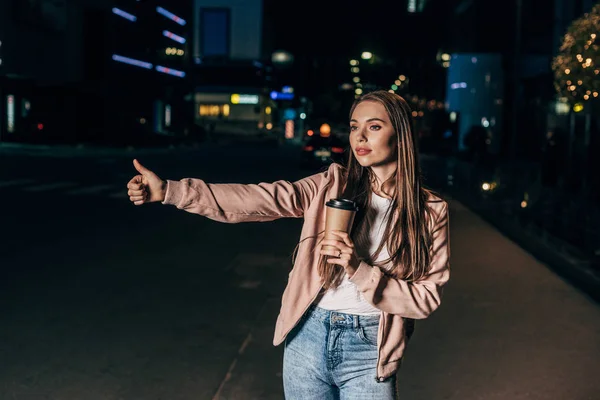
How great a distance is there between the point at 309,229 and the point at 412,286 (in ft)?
1.23

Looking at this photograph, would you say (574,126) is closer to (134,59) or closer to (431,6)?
(134,59)

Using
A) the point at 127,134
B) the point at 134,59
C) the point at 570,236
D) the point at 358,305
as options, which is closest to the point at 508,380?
the point at 358,305

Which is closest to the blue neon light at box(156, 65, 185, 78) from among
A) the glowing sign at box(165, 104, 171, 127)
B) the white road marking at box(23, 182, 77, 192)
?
the glowing sign at box(165, 104, 171, 127)

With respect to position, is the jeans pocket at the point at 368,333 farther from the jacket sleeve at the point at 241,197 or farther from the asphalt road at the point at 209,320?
the asphalt road at the point at 209,320

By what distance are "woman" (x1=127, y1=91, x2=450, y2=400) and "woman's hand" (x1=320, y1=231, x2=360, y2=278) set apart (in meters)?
0.20

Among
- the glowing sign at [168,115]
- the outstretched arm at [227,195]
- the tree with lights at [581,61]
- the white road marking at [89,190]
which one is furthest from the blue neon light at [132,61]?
the outstretched arm at [227,195]

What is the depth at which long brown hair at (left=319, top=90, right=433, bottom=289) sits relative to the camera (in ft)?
9.29

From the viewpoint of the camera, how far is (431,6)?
10131 centimetres

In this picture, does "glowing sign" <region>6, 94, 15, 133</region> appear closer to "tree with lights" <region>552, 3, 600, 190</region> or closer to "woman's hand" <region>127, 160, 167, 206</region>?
"tree with lights" <region>552, 3, 600, 190</region>

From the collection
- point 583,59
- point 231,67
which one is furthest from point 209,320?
point 231,67

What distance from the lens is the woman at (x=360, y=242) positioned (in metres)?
2.83

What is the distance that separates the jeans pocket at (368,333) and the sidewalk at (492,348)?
2854mm

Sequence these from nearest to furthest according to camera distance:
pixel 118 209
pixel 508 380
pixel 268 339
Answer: pixel 508 380, pixel 268 339, pixel 118 209

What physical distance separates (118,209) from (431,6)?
3475 inches
